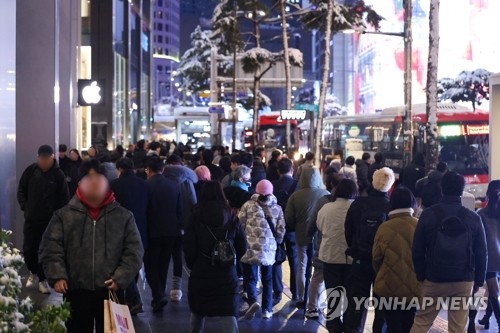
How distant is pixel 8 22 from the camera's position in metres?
13.0

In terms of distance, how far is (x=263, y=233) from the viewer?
1098cm

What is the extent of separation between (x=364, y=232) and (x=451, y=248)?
1.18 m

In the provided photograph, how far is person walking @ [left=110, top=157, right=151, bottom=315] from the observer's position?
11164 mm

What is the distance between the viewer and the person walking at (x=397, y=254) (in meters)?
8.31

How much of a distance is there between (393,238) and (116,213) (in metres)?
2.64

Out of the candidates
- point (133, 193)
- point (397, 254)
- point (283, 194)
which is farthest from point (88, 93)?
point (397, 254)

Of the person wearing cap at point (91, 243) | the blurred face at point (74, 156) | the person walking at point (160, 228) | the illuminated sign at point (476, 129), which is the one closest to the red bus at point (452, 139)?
the illuminated sign at point (476, 129)

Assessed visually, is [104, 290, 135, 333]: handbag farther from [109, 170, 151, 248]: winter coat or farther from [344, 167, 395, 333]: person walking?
[109, 170, 151, 248]: winter coat

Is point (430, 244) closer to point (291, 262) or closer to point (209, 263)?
point (209, 263)

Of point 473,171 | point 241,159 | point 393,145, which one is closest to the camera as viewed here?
point 241,159

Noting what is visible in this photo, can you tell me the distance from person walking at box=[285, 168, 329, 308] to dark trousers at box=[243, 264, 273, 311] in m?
0.69

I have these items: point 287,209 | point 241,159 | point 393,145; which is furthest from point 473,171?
point 287,209

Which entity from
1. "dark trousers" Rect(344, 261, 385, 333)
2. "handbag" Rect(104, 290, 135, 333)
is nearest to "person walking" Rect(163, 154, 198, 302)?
"dark trousers" Rect(344, 261, 385, 333)

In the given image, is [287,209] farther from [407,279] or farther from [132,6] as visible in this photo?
[132,6]
